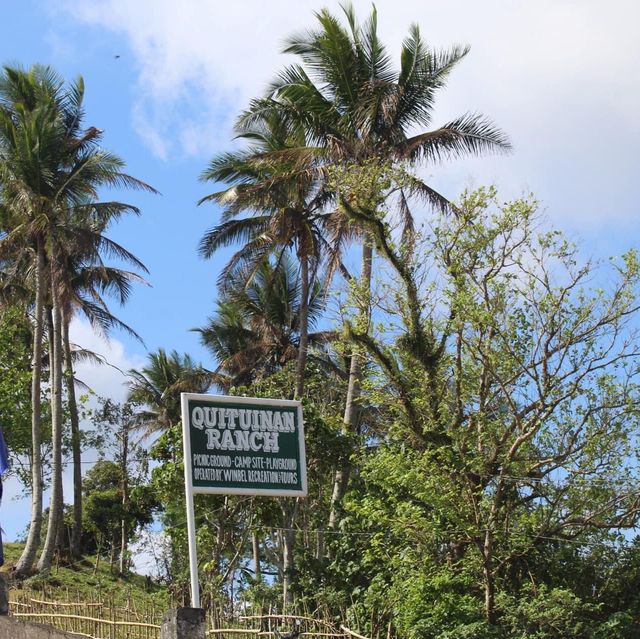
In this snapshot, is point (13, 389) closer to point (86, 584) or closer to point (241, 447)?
point (86, 584)

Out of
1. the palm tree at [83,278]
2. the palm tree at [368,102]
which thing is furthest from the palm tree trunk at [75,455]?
the palm tree at [368,102]

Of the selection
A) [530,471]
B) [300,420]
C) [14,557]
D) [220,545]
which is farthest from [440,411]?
[14,557]

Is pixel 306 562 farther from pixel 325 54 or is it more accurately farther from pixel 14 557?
pixel 14 557

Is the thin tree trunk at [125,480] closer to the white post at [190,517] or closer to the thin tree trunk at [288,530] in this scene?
the thin tree trunk at [288,530]

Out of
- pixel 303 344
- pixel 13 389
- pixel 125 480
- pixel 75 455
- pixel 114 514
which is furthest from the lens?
pixel 125 480

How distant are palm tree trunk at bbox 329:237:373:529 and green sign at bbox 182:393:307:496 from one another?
3449 millimetres

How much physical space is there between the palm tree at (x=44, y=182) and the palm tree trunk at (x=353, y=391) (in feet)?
23.7

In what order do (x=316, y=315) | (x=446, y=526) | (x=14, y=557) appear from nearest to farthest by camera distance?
(x=446, y=526), (x=14, y=557), (x=316, y=315)

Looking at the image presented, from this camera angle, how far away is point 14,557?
29828mm

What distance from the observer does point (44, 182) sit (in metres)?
25.7

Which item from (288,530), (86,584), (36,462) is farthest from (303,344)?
(86,584)

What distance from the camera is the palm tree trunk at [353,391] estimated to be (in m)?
A: 17.5

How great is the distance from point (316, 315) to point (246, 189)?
8.78m

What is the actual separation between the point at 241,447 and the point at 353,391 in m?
8.91
